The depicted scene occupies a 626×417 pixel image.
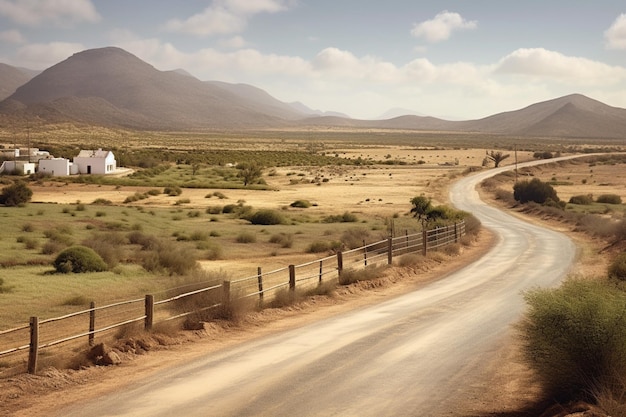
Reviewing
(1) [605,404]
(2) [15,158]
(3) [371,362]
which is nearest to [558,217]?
(3) [371,362]

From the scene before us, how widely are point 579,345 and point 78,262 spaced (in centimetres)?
2244

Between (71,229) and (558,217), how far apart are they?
35708 mm

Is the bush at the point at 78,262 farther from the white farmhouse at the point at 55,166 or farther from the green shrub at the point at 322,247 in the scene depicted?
the white farmhouse at the point at 55,166

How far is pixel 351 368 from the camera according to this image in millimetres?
13898

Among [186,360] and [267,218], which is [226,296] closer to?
[186,360]

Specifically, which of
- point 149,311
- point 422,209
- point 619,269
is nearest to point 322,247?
point 619,269

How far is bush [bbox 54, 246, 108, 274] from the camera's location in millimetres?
28484

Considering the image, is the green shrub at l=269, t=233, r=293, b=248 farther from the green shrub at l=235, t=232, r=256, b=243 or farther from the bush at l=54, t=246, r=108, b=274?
the bush at l=54, t=246, r=108, b=274

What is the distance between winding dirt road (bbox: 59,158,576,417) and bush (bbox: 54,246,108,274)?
42.1 feet

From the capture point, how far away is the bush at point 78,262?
93.5 feet

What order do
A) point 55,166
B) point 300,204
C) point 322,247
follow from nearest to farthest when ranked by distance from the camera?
point 322,247 < point 300,204 < point 55,166

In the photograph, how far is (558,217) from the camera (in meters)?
56.3

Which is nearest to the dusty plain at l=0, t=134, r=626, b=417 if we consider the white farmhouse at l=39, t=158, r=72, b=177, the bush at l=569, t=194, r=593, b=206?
the bush at l=569, t=194, r=593, b=206

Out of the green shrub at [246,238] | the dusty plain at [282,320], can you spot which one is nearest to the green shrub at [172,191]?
the dusty plain at [282,320]
